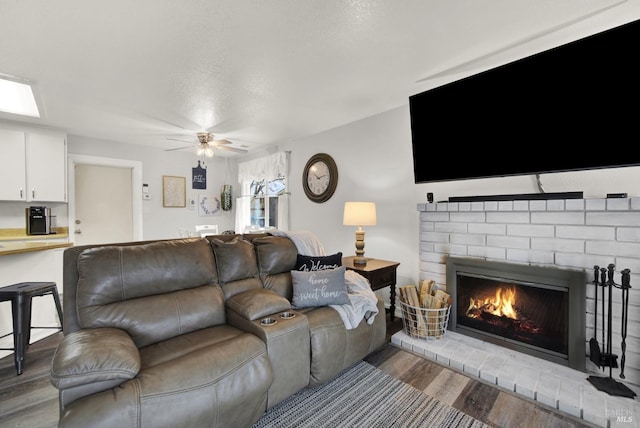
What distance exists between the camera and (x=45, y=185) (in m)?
3.73

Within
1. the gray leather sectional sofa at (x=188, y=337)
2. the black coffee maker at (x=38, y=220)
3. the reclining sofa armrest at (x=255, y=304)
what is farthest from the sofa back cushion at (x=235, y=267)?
the black coffee maker at (x=38, y=220)

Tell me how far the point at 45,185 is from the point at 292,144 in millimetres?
3406

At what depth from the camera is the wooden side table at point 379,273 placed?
2.63m

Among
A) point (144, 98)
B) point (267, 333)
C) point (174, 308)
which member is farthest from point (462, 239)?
point (144, 98)

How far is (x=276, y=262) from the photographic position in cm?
231

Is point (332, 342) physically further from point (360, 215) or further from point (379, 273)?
point (360, 215)

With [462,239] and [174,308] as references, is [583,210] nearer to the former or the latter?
[462,239]

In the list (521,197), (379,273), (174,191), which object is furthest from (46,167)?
(521,197)

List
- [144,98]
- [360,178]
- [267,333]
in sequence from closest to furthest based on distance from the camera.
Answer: [267,333]
[144,98]
[360,178]

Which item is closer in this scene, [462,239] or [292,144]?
[462,239]

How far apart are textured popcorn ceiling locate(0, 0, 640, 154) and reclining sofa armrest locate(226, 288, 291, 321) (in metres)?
1.73

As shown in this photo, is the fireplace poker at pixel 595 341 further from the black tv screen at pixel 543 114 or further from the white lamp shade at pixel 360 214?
the white lamp shade at pixel 360 214

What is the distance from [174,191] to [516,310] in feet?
17.5

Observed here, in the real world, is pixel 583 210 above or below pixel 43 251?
above
